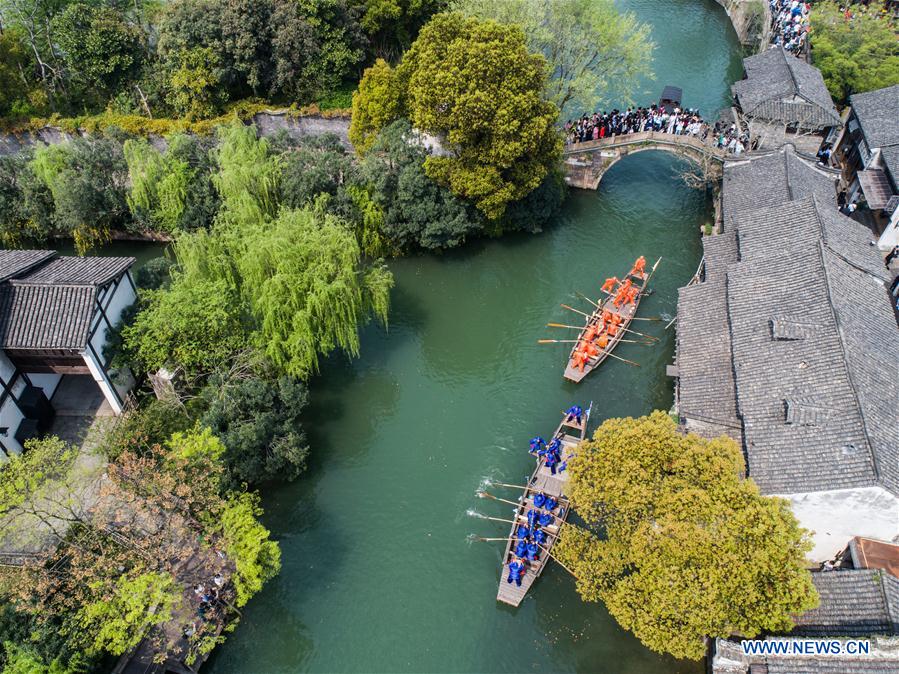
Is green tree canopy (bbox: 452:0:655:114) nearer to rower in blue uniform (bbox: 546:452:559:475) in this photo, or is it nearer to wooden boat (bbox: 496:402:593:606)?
wooden boat (bbox: 496:402:593:606)

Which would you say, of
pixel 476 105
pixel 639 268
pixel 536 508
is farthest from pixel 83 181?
pixel 639 268

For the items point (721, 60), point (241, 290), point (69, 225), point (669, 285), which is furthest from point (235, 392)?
point (721, 60)

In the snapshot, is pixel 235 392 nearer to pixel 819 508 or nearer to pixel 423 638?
pixel 423 638

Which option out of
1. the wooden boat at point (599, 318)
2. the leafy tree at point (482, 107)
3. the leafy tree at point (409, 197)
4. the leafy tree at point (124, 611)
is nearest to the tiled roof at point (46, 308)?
the leafy tree at point (124, 611)

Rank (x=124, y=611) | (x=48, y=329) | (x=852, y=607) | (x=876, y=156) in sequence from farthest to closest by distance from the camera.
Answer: (x=876, y=156) < (x=48, y=329) < (x=124, y=611) < (x=852, y=607)

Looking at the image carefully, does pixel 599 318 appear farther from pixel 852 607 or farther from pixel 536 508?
pixel 852 607

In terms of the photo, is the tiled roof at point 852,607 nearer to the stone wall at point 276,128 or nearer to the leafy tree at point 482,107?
the leafy tree at point 482,107

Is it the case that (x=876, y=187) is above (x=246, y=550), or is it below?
above
